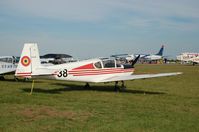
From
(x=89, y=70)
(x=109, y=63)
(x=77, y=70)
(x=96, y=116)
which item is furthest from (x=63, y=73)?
(x=96, y=116)

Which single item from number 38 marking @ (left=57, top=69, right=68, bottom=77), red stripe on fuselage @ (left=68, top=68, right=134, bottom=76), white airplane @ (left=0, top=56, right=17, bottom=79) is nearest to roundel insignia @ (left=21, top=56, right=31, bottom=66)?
number 38 marking @ (left=57, top=69, right=68, bottom=77)

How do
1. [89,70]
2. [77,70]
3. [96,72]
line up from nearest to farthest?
[77,70] < [89,70] < [96,72]

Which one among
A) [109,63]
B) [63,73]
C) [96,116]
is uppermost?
[109,63]

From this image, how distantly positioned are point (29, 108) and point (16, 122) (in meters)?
1.99

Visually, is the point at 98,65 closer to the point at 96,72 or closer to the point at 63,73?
the point at 96,72

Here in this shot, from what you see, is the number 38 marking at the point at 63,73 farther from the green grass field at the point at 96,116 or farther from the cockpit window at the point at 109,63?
the green grass field at the point at 96,116

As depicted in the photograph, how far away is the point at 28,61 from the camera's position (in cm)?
1431

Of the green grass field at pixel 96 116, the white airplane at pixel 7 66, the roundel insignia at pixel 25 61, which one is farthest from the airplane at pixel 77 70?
the white airplane at pixel 7 66

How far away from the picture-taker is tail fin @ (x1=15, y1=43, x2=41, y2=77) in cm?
1415

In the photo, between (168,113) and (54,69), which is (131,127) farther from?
(54,69)

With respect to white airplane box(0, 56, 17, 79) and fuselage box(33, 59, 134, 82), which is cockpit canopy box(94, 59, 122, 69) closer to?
fuselage box(33, 59, 134, 82)

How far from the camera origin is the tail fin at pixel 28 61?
14148 millimetres

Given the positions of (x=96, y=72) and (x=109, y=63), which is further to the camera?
(x=109, y=63)

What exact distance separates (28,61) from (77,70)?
2470mm
